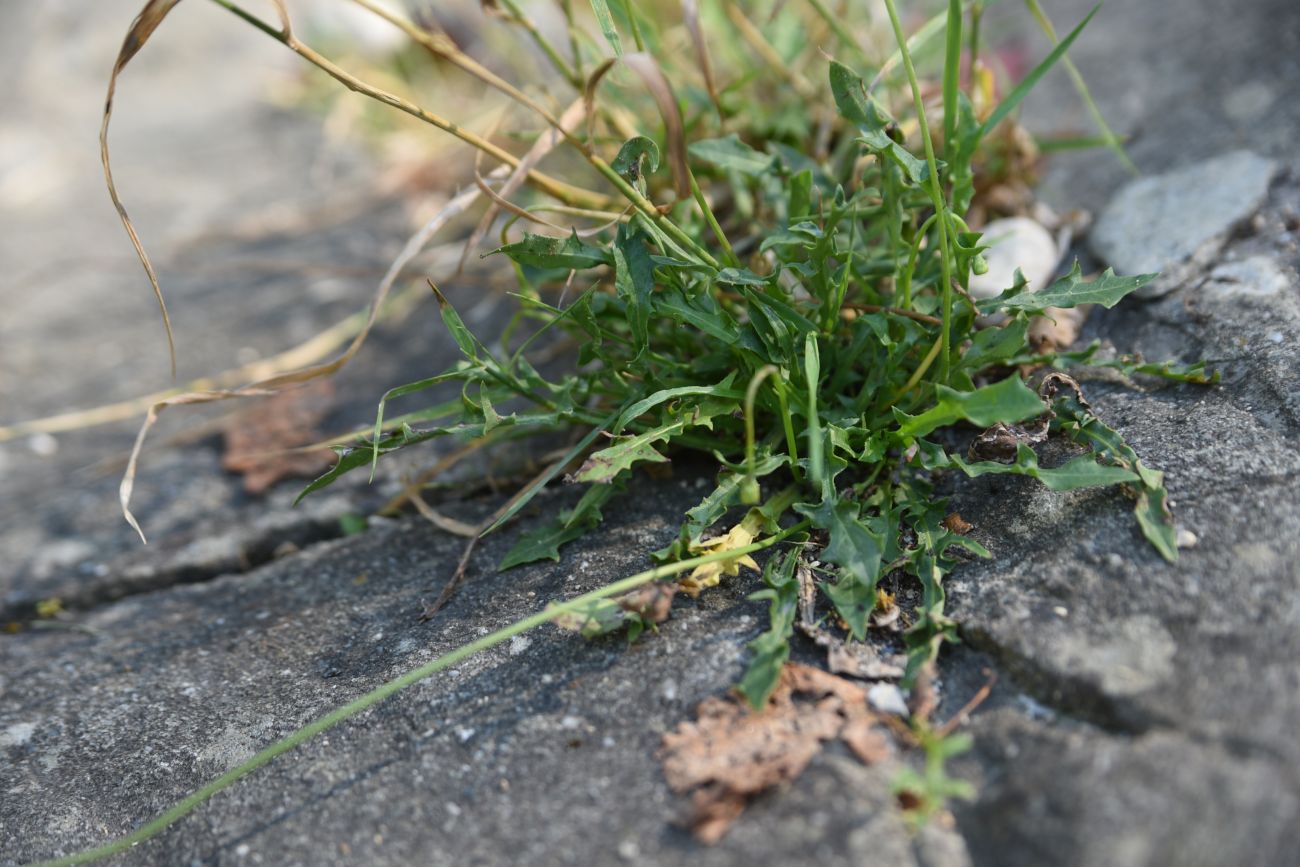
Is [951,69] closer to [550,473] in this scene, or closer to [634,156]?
[634,156]

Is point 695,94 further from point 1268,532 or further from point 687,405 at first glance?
point 1268,532

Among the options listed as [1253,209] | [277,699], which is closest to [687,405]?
[277,699]

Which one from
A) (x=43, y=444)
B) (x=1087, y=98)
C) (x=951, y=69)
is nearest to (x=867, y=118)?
(x=951, y=69)

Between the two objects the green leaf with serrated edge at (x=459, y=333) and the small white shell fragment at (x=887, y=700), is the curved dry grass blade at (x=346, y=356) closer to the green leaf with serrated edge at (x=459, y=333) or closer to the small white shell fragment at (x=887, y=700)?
the green leaf with serrated edge at (x=459, y=333)

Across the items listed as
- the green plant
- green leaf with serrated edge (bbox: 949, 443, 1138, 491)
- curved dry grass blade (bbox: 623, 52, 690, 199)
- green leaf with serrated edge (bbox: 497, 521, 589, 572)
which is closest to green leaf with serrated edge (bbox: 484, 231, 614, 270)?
the green plant

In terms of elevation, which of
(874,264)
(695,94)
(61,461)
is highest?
(695,94)
